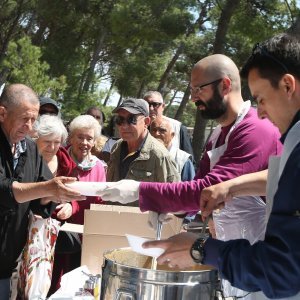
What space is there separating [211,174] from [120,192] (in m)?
0.39

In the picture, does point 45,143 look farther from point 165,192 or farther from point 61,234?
point 165,192

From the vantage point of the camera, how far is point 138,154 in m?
3.33

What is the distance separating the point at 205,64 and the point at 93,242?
3.04ft

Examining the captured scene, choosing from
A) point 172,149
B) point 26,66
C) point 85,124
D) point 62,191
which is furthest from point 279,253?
point 26,66

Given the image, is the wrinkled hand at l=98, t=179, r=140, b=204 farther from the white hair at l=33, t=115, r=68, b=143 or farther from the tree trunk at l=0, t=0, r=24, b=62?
the tree trunk at l=0, t=0, r=24, b=62

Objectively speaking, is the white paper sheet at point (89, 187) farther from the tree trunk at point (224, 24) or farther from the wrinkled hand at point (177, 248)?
the tree trunk at point (224, 24)

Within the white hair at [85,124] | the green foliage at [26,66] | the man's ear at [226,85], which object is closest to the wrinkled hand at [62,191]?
the man's ear at [226,85]

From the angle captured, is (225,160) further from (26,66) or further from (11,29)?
(11,29)

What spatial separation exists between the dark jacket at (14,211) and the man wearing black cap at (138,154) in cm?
104

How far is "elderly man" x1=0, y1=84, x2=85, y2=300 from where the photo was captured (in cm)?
204

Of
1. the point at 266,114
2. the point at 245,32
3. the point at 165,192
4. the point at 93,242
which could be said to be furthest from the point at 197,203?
the point at 245,32

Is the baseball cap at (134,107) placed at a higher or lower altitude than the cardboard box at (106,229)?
higher

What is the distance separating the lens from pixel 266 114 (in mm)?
1368

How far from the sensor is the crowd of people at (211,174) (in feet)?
3.83
